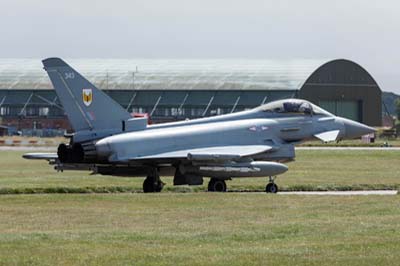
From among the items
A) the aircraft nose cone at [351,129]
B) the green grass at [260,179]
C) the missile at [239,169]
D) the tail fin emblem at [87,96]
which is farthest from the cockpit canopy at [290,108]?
the tail fin emblem at [87,96]

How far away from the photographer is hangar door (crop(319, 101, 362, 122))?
96.2 meters

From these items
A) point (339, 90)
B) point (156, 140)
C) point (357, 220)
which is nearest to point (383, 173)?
point (156, 140)

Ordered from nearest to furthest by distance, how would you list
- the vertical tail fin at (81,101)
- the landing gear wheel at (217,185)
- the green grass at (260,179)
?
the vertical tail fin at (81,101) → the landing gear wheel at (217,185) → the green grass at (260,179)

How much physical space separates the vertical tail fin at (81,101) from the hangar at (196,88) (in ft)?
206

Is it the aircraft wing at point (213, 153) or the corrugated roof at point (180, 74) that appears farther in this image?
the corrugated roof at point (180, 74)

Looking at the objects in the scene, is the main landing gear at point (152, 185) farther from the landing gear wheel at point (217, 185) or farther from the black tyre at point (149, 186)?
the landing gear wheel at point (217, 185)

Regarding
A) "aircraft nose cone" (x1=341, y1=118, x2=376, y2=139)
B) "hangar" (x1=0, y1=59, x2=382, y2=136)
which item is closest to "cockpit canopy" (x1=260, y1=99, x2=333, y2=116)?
"aircraft nose cone" (x1=341, y1=118, x2=376, y2=139)

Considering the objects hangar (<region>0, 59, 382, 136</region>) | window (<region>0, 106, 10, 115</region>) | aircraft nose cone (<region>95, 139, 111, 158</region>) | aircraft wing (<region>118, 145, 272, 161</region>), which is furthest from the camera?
window (<region>0, 106, 10, 115</region>)

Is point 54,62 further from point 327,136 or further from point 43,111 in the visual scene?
point 43,111

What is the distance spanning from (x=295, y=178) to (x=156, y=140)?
8089 millimetres

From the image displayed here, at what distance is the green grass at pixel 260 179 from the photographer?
3266cm

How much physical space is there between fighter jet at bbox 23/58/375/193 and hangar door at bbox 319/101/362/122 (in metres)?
62.9

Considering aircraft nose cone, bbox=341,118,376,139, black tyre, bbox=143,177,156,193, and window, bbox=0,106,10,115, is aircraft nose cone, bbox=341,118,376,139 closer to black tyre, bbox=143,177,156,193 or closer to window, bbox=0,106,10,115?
black tyre, bbox=143,177,156,193

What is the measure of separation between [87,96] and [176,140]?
112 inches
